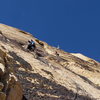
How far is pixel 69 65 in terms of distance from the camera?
143ft

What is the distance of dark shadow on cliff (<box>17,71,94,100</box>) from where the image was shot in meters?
24.3

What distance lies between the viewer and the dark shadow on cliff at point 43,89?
79.6ft

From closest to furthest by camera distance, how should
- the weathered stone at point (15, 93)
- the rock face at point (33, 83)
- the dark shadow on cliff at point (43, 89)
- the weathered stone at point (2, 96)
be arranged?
the weathered stone at point (2, 96) < the weathered stone at point (15, 93) < the rock face at point (33, 83) < the dark shadow on cliff at point (43, 89)

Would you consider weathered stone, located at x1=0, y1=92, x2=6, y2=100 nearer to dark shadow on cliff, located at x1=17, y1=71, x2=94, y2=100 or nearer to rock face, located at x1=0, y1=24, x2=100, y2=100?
rock face, located at x1=0, y1=24, x2=100, y2=100

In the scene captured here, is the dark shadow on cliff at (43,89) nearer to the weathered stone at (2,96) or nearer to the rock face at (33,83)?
the rock face at (33,83)

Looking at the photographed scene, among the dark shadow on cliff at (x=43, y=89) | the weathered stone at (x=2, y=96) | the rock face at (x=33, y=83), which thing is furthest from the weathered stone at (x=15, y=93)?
the dark shadow on cliff at (x=43, y=89)

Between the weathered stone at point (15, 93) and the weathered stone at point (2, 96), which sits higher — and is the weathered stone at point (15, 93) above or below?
above

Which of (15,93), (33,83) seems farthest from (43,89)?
(15,93)

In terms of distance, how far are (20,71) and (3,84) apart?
9.13 m

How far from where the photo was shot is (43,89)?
26.1 meters

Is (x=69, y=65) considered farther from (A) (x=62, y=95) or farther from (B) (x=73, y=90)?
(A) (x=62, y=95)

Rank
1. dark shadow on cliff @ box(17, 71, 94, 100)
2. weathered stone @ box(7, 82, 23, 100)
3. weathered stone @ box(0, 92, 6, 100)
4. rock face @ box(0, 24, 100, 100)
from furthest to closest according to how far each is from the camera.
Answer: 1. dark shadow on cliff @ box(17, 71, 94, 100)
2. rock face @ box(0, 24, 100, 100)
3. weathered stone @ box(7, 82, 23, 100)
4. weathered stone @ box(0, 92, 6, 100)

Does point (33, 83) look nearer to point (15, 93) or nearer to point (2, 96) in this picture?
point (15, 93)

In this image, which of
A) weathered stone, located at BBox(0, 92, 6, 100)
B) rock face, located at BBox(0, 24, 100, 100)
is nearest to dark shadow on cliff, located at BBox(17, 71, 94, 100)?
rock face, located at BBox(0, 24, 100, 100)
